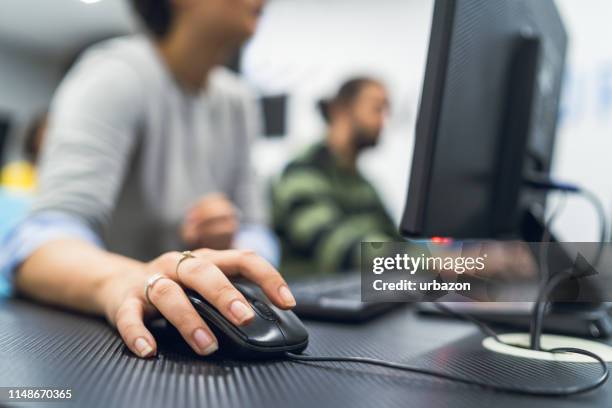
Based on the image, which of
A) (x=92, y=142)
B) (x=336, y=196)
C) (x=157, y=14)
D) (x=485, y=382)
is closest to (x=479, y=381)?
(x=485, y=382)

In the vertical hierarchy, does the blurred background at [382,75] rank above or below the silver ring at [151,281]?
above

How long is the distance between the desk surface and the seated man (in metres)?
1.12

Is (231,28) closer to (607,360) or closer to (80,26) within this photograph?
(607,360)

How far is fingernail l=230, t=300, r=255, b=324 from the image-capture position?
32 centimetres

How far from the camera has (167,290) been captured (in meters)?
0.35

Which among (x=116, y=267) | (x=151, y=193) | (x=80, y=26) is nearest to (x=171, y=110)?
(x=151, y=193)

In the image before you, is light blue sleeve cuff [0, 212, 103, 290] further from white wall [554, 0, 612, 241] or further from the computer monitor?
white wall [554, 0, 612, 241]

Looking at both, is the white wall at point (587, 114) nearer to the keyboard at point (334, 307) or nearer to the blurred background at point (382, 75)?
the blurred background at point (382, 75)

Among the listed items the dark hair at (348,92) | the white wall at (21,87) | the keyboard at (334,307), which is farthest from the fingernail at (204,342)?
the white wall at (21,87)

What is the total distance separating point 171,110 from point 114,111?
153 millimetres

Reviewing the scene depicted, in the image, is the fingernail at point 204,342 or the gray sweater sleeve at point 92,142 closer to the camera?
the fingernail at point 204,342

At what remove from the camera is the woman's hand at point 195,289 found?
0.33 metres

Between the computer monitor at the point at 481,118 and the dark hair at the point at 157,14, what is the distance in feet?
2.27

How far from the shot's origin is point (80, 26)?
409cm
